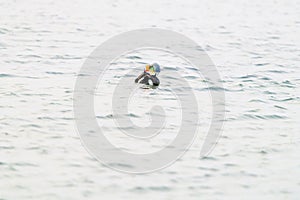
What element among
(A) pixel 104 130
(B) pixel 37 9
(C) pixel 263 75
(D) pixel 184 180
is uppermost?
(B) pixel 37 9

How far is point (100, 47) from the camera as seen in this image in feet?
92.9

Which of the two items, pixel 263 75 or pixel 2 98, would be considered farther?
pixel 263 75

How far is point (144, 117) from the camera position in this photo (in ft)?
59.2

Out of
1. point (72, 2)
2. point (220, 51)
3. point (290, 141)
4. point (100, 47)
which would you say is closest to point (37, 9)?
point (72, 2)

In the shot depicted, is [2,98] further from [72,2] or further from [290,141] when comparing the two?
[72,2]

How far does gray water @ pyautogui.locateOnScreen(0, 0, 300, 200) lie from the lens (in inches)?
530

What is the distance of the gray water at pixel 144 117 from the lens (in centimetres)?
1345

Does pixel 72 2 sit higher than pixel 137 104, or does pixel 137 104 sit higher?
pixel 72 2

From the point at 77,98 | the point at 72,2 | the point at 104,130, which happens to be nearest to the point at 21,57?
the point at 77,98

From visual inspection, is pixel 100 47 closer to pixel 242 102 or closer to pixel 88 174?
pixel 242 102

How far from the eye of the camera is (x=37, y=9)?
128 ft

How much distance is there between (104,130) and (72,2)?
29.0 meters

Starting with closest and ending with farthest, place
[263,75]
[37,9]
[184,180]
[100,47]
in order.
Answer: [184,180], [263,75], [100,47], [37,9]

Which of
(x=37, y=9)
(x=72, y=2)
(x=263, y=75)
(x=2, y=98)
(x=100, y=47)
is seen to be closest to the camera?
(x=2, y=98)
